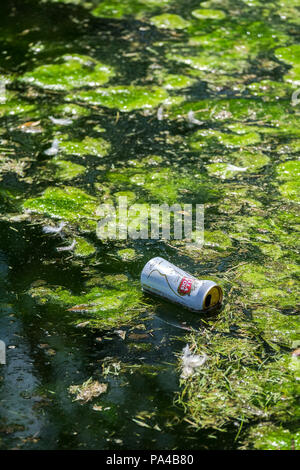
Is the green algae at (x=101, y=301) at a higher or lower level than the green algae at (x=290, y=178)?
lower

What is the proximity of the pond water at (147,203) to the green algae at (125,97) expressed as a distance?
0.02 m

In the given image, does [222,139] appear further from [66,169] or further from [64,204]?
[64,204]

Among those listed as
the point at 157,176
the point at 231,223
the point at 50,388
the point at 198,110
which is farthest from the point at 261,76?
the point at 50,388

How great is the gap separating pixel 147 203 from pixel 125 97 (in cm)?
167

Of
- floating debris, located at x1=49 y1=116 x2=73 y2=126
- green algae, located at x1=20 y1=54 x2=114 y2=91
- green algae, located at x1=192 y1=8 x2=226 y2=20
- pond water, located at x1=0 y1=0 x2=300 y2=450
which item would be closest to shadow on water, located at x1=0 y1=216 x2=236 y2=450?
pond water, located at x1=0 y1=0 x2=300 y2=450

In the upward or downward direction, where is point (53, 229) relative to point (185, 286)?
downward

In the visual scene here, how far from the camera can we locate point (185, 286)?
3070 millimetres

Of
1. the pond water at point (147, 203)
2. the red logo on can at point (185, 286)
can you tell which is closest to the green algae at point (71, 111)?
the pond water at point (147, 203)

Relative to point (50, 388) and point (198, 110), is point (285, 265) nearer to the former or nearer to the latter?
point (50, 388)

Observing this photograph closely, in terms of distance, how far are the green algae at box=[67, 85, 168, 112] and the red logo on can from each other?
99.5 inches

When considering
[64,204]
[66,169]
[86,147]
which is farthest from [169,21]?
[64,204]

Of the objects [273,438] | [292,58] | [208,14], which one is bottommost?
[273,438]

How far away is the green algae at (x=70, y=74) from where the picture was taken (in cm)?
567

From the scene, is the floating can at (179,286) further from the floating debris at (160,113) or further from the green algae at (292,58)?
the green algae at (292,58)
